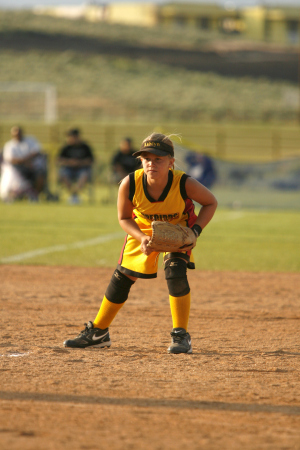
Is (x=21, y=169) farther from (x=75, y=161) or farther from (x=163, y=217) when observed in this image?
(x=163, y=217)

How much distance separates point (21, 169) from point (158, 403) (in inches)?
539

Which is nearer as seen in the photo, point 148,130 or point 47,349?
point 47,349

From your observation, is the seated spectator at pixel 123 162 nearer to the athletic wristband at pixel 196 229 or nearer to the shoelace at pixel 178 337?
the athletic wristband at pixel 196 229

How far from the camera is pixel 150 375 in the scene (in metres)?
4.22

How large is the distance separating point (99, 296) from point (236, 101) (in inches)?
2096

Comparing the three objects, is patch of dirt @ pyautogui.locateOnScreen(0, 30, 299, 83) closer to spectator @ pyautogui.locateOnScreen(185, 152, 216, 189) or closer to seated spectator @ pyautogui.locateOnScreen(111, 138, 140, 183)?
seated spectator @ pyautogui.locateOnScreen(111, 138, 140, 183)

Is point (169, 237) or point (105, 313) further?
point (105, 313)

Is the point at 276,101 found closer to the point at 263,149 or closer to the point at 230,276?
the point at 263,149

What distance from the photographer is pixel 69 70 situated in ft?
208

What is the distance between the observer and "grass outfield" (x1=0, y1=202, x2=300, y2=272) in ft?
30.9

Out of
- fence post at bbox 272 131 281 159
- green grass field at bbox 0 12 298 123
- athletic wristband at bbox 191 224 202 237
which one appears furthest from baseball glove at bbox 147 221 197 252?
green grass field at bbox 0 12 298 123

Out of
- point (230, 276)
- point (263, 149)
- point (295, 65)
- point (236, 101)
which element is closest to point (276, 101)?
point (236, 101)

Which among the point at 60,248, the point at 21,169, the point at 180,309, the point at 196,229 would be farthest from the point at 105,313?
the point at 21,169

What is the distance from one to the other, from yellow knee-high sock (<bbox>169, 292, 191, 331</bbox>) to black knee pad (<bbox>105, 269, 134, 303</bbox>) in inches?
12.8
